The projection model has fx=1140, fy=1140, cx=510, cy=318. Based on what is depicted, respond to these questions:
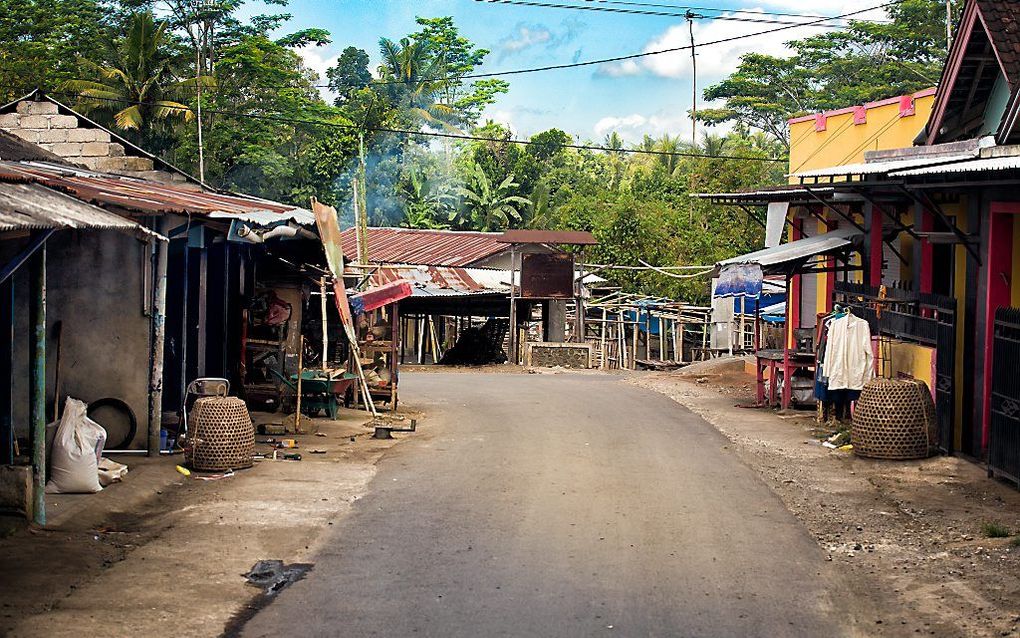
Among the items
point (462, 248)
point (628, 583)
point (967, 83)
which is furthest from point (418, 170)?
point (628, 583)

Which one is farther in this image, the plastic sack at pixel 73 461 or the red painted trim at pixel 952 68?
the red painted trim at pixel 952 68

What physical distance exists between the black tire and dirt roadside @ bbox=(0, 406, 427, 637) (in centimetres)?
41

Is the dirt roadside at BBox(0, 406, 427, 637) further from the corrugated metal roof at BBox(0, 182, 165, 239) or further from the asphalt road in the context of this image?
the corrugated metal roof at BBox(0, 182, 165, 239)

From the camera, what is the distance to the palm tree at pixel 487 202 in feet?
162

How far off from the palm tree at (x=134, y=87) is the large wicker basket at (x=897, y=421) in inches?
1264

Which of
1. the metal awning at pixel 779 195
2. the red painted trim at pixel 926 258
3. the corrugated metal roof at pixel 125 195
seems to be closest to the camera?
the corrugated metal roof at pixel 125 195

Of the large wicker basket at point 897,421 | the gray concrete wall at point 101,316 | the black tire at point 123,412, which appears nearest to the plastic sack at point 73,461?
the black tire at point 123,412

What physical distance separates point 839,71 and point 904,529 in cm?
4787

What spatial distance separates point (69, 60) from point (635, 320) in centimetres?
2404

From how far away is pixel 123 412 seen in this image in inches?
524

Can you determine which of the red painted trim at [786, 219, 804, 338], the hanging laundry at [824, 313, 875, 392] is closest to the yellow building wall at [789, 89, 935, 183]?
the red painted trim at [786, 219, 804, 338]

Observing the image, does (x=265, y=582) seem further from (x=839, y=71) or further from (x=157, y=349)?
(x=839, y=71)

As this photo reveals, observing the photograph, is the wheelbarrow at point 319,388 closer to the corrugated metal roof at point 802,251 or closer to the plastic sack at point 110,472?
the plastic sack at point 110,472

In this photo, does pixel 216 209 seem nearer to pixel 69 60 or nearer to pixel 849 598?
pixel 849 598
